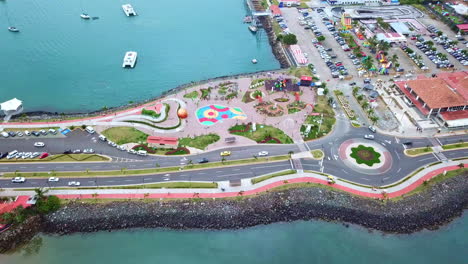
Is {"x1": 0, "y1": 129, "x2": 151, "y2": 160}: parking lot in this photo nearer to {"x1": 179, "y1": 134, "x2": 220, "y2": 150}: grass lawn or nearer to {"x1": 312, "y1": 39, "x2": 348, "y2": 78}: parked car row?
{"x1": 179, "y1": 134, "x2": 220, "y2": 150}: grass lawn

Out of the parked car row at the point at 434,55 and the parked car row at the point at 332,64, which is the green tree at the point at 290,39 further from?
the parked car row at the point at 434,55

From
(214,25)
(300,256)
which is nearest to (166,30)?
(214,25)

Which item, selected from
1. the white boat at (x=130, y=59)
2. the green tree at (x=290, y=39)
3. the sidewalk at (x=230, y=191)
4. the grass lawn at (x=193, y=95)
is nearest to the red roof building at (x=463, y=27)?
the green tree at (x=290, y=39)

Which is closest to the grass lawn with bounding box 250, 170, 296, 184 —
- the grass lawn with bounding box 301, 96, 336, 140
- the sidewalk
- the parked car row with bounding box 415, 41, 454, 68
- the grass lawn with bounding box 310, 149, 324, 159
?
the sidewalk

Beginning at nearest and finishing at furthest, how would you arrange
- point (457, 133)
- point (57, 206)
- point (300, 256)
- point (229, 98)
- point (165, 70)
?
point (300, 256)
point (57, 206)
point (457, 133)
point (229, 98)
point (165, 70)

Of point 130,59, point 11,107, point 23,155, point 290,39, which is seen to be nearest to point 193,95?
point 130,59

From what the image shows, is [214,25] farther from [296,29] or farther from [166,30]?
[296,29]
